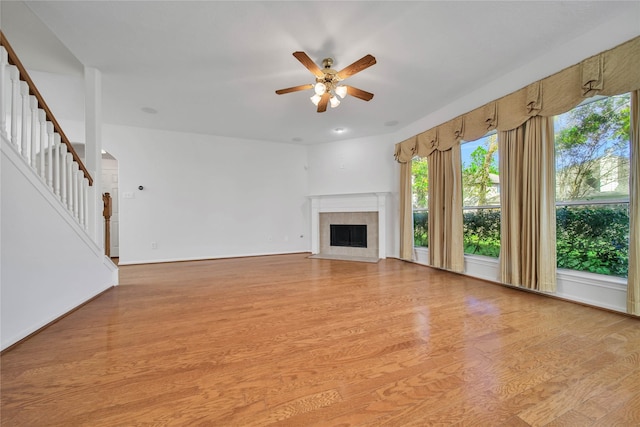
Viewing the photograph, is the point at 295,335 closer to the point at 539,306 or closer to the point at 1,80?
the point at 539,306

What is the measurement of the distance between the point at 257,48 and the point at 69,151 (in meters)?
2.23

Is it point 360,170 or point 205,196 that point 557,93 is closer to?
point 360,170

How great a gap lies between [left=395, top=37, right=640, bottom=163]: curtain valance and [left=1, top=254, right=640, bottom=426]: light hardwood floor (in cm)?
194

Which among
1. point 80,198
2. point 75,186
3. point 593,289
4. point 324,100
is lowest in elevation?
point 593,289

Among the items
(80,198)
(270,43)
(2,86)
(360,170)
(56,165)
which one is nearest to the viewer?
(2,86)

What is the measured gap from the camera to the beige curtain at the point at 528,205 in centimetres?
251

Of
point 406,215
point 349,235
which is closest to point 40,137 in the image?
point 349,235

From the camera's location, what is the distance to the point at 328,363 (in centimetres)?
Result: 144

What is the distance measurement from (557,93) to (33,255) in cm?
479

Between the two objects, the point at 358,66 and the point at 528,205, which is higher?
the point at 358,66

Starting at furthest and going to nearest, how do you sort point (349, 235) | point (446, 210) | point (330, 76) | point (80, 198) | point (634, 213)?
point (349, 235), point (446, 210), point (80, 198), point (330, 76), point (634, 213)

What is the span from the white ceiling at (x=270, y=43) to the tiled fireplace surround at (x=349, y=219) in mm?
2043

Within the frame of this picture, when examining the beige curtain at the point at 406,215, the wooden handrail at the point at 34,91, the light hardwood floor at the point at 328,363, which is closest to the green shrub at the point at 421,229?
the beige curtain at the point at 406,215

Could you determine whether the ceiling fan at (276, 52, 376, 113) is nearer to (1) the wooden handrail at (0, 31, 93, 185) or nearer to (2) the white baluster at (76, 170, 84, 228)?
(1) the wooden handrail at (0, 31, 93, 185)
